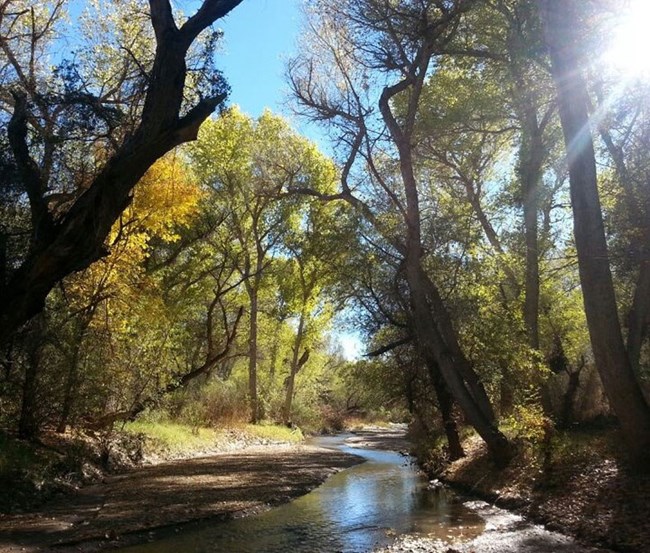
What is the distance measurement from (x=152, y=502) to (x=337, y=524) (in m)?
3.61

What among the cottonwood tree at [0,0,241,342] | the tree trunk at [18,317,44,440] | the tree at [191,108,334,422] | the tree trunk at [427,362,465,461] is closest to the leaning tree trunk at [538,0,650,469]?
the cottonwood tree at [0,0,241,342]

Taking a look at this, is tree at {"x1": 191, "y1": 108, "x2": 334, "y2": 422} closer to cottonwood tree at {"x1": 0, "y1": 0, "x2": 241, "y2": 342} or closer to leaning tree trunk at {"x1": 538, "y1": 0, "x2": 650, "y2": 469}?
cottonwood tree at {"x1": 0, "y1": 0, "x2": 241, "y2": 342}

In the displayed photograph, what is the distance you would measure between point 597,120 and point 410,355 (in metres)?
8.52

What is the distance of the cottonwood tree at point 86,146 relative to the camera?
8.24 metres

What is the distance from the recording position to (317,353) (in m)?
51.4

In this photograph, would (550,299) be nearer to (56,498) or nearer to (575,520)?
(575,520)

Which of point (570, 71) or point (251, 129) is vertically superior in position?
point (251, 129)

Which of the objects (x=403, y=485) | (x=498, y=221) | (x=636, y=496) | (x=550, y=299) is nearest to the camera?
(x=636, y=496)

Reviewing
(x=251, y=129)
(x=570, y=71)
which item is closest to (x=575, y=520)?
(x=570, y=71)

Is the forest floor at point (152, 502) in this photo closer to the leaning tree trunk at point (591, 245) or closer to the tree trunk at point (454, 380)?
the tree trunk at point (454, 380)

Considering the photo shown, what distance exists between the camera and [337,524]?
33.3 ft

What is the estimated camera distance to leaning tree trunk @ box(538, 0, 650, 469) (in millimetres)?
9484

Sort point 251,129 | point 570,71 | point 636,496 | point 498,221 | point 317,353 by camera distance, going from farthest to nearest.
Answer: point 317,353 → point 251,129 → point 498,221 → point 570,71 → point 636,496

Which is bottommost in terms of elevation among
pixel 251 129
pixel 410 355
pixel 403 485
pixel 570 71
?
pixel 403 485
